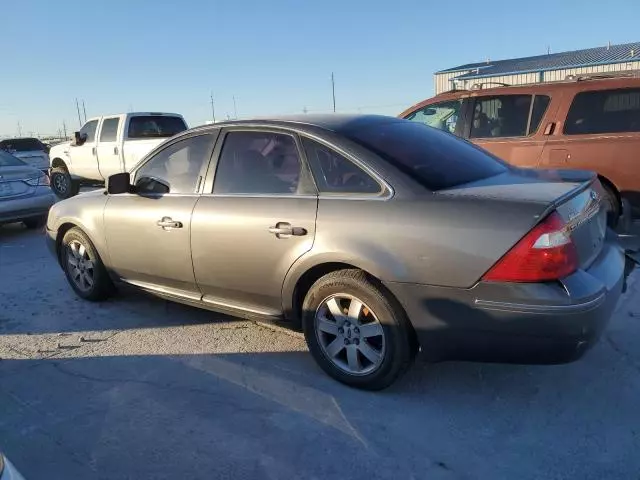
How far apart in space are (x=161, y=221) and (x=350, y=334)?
1.71m

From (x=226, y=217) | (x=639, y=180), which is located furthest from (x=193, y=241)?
(x=639, y=180)

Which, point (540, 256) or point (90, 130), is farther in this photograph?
point (90, 130)

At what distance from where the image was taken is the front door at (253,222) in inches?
134

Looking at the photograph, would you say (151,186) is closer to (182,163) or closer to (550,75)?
(182,163)

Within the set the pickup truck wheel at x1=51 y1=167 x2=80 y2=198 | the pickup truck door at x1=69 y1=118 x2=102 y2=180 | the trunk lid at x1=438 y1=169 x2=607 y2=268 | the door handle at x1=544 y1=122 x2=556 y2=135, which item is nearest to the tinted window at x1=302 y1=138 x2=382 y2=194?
the trunk lid at x1=438 y1=169 x2=607 y2=268

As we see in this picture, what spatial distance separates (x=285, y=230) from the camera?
337cm

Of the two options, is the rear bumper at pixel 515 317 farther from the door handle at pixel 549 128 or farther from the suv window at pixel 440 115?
the suv window at pixel 440 115

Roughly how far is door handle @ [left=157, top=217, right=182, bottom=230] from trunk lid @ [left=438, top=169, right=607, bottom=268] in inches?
76.3

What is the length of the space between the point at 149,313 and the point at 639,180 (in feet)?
16.8

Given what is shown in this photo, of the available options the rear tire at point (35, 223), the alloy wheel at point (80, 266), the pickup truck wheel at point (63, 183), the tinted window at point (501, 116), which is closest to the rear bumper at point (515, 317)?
the alloy wheel at point (80, 266)

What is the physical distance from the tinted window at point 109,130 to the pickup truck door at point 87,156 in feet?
1.08

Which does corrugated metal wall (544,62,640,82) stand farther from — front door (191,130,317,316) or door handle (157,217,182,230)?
door handle (157,217,182,230)

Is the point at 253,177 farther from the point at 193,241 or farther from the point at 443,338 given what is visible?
the point at 443,338

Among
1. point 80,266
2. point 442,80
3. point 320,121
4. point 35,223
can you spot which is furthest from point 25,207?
point 442,80
